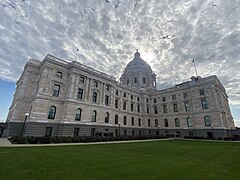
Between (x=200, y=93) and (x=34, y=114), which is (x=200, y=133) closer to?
(x=200, y=93)

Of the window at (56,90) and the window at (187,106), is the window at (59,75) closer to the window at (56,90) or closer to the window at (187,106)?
the window at (56,90)

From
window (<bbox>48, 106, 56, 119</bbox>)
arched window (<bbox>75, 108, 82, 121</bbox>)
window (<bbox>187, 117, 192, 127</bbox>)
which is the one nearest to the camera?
window (<bbox>48, 106, 56, 119</bbox>)

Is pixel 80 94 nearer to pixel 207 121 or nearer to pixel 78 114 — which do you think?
pixel 78 114

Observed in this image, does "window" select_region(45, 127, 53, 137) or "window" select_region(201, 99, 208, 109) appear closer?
"window" select_region(45, 127, 53, 137)

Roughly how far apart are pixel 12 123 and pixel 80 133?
1467cm

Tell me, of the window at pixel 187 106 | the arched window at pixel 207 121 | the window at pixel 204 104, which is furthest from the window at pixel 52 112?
the window at pixel 204 104

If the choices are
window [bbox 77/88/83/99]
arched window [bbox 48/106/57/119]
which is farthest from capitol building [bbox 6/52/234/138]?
→ window [bbox 77/88/83/99]

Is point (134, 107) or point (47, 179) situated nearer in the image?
point (47, 179)

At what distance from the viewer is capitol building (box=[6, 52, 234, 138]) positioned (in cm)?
3077

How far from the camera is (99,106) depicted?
38844 mm

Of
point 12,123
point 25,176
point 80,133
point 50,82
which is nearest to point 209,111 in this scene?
point 80,133

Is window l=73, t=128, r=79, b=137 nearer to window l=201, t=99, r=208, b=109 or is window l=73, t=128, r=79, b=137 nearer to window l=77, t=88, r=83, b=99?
window l=77, t=88, r=83, b=99

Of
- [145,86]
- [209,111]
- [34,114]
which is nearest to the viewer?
[34,114]

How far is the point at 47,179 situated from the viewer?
19.9 ft
